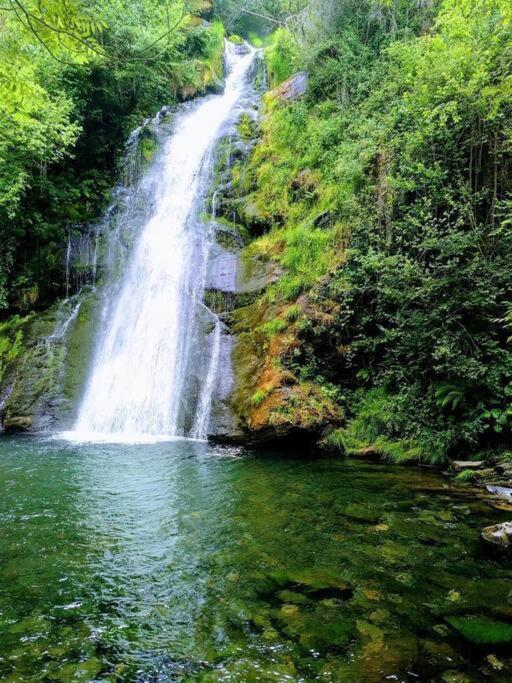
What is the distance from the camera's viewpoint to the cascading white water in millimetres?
10461

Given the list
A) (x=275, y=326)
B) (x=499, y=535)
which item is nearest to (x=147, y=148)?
(x=275, y=326)

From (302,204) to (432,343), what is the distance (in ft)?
18.3

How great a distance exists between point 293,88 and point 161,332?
1005 cm

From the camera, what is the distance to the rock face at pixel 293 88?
15133mm

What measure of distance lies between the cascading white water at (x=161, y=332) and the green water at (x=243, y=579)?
3.35 m

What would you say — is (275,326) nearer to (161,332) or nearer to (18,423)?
(161,332)

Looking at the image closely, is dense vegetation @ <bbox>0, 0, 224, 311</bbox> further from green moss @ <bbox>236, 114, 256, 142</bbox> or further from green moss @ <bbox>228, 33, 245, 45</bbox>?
green moss @ <bbox>228, 33, 245, 45</bbox>

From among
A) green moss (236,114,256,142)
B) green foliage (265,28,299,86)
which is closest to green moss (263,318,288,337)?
green moss (236,114,256,142)

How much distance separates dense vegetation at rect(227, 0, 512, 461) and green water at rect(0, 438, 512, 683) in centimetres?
181

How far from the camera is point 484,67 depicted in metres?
8.16

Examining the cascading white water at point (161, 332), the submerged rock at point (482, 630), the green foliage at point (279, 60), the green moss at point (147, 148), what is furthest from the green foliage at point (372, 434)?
the green foliage at point (279, 60)

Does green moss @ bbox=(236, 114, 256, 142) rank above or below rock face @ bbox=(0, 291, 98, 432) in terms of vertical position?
above

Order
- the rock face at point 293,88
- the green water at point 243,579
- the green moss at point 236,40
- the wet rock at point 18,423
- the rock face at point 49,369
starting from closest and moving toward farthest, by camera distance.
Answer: the green water at point 243,579, the wet rock at point 18,423, the rock face at point 49,369, the rock face at point 293,88, the green moss at point 236,40

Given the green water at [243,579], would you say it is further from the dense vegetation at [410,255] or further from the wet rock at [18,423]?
the wet rock at [18,423]
